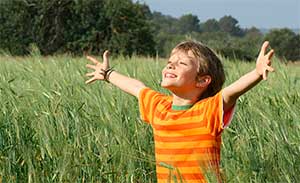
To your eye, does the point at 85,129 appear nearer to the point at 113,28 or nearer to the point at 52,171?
the point at 52,171

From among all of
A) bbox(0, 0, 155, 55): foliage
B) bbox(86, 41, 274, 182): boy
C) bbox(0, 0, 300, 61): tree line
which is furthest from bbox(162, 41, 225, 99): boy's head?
bbox(0, 0, 155, 55): foliage

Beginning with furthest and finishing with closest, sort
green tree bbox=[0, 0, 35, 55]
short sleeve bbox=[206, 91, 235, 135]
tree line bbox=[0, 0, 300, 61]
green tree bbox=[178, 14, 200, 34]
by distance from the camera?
green tree bbox=[178, 14, 200, 34]
green tree bbox=[0, 0, 35, 55]
tree line bbox=[0, 0, 300, 61]
short sleeve bbox=[206, 91, 235, 135]

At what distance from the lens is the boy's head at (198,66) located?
2.34 metres

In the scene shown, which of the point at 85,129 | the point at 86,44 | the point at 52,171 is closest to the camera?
the point at 52,171

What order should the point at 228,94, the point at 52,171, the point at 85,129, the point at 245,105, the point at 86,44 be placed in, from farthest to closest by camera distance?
1. the point at 86,44
2. the point at 245,105
3. the point at 85,129
4. the point at 52,171
5. the point at 228,94

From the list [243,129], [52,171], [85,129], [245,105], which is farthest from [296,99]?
[52,171]

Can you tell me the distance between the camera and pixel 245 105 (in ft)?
10.3

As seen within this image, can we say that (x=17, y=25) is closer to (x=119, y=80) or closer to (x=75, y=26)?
(x=75, y=26)

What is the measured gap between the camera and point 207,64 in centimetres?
236

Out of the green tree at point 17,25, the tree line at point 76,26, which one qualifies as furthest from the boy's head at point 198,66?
the green tree at point 17,25

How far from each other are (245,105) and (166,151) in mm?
927

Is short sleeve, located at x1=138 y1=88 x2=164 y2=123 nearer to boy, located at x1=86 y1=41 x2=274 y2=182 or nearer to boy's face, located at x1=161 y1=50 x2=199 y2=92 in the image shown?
boy, located at x1=86 y1=41 x2=274 y2=182

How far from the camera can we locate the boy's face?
7.61ft

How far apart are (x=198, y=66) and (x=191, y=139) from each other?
0.26m
